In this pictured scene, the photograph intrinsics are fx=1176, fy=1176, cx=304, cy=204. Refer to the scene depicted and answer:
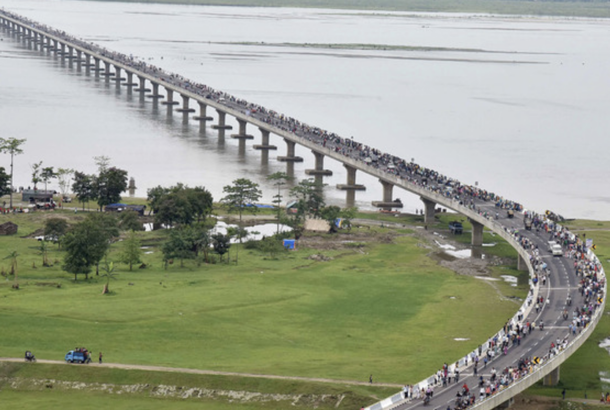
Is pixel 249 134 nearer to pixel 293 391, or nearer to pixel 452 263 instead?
pixel 452 263

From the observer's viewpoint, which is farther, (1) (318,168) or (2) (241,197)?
(1) (318,168)

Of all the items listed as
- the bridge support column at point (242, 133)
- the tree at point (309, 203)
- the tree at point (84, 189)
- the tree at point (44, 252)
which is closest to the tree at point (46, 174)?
the tree at point (84, 189)

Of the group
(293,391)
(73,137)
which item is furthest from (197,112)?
(293,391)

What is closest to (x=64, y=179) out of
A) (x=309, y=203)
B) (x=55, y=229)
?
(x=309, y=203)

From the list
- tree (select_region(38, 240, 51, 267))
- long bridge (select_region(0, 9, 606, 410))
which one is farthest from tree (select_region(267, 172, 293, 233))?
tree (select_region(38, 240, 51, 267))

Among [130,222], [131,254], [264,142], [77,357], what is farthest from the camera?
[264,142]

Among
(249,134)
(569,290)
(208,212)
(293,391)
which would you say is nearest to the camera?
(293,391)

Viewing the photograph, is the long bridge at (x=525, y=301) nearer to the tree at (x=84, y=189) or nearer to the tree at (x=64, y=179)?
the tree at (x=64, y=179)

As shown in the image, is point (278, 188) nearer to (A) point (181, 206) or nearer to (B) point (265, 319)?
(A) point (181, 206)
